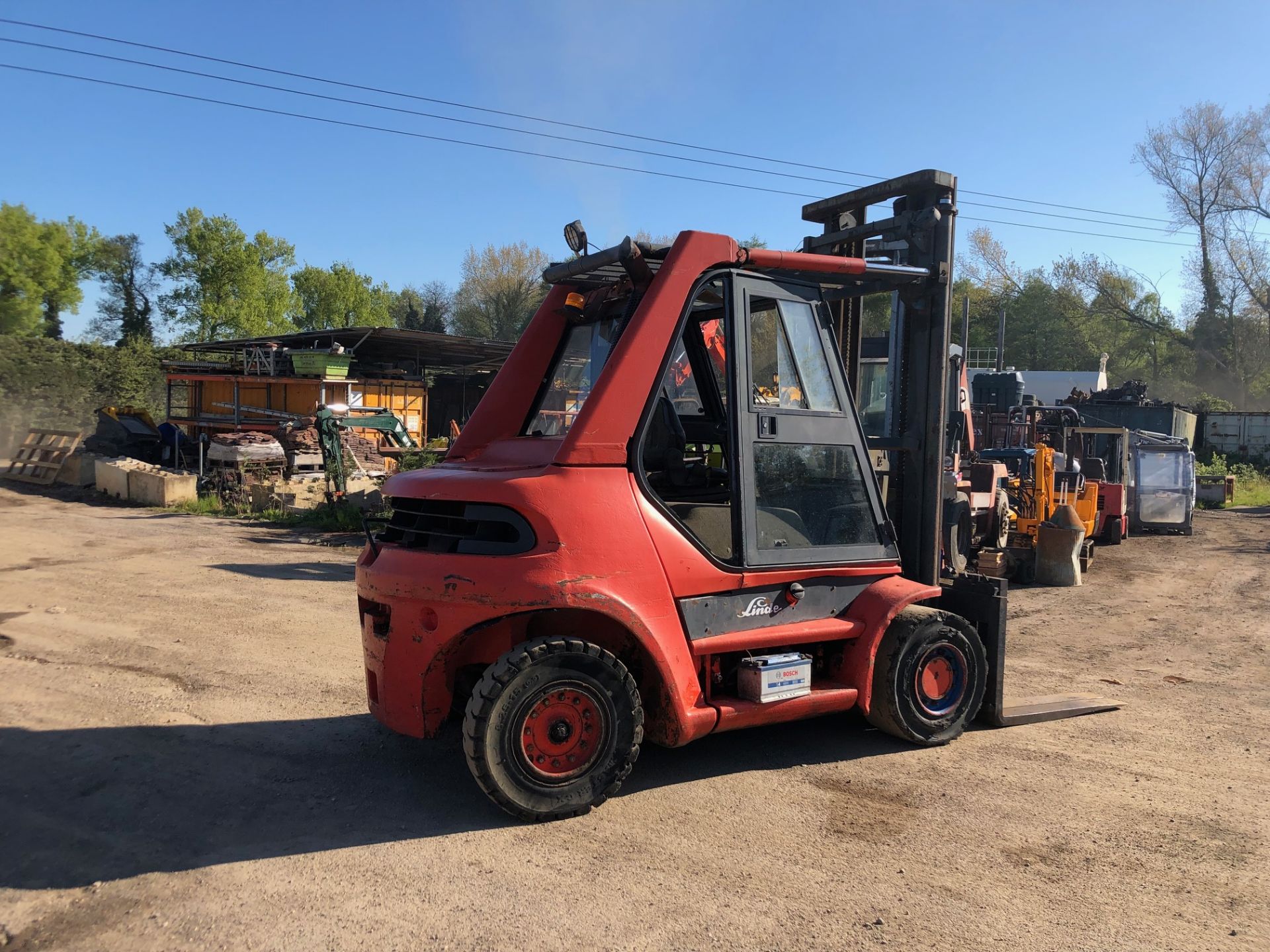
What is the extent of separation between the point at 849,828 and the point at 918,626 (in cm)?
135

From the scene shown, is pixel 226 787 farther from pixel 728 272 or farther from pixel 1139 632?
pixel 1139 632

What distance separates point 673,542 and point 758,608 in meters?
0.66

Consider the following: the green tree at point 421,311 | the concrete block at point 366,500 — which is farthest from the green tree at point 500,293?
the concrete block at point 366,500

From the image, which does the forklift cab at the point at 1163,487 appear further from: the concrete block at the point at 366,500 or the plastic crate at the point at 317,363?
the plastic crate at the point at 317,363

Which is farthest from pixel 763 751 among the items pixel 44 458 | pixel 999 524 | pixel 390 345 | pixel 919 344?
pixel 390 345

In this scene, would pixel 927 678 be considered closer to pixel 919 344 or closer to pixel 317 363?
pixel 919 344

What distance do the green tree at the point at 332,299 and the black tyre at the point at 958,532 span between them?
171 ft

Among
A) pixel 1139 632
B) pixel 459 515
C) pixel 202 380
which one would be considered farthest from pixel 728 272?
pixel 202 380

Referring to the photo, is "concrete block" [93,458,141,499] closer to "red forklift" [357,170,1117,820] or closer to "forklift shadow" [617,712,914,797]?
"red forklift" [357,170,1117,820]

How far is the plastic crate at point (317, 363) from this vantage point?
2562 centimetres

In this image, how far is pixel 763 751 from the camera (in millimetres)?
5219

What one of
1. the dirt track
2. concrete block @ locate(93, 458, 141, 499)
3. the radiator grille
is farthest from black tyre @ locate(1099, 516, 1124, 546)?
concrete block @ locate(93, 458, 141, 499)

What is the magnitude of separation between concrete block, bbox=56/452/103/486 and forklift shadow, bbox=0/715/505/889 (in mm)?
19719

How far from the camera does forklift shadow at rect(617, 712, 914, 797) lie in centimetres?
485
